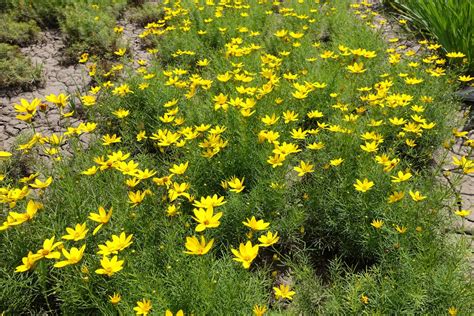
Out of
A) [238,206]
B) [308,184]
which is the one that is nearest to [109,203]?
[238,206]

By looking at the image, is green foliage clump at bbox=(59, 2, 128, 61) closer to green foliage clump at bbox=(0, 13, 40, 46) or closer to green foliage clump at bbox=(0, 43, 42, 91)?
green foliage clump at bbox=(0, 13, 40, 46)

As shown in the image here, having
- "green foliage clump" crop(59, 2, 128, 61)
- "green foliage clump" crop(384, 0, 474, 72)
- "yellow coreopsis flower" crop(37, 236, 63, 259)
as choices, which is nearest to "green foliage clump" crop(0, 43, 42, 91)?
"green foliage clump" crop(59, 2, 128, 61)

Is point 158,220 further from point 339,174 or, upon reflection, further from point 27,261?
point 339,174

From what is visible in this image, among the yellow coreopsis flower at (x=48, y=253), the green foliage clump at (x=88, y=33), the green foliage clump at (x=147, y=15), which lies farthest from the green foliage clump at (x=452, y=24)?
the yellow coreopsis flower at (x=48, y=253)

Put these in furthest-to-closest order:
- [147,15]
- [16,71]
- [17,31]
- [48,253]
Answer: [147,15]
[17,31]
[16,71]
[48,253]

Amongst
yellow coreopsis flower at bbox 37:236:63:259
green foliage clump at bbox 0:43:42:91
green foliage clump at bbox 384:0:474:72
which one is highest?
yellow coreopsis flower at bbox 37:236:63:259

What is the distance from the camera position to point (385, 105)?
318 cm

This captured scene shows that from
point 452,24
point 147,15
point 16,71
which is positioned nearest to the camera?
point 452,24

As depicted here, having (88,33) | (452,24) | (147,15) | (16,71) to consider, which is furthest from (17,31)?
(452,24)

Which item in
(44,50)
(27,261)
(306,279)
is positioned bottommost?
(44,50)

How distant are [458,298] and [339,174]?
3.26 ft

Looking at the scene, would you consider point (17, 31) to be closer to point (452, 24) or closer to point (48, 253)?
point (48, 253)

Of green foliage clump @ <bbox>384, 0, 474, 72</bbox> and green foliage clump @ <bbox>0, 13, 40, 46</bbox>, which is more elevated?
green foliage clump @ <bbox>384, 0, 474, 72</bbox>

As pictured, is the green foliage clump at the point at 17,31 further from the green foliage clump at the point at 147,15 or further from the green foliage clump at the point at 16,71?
the green foliage clump at the point at 147,15
